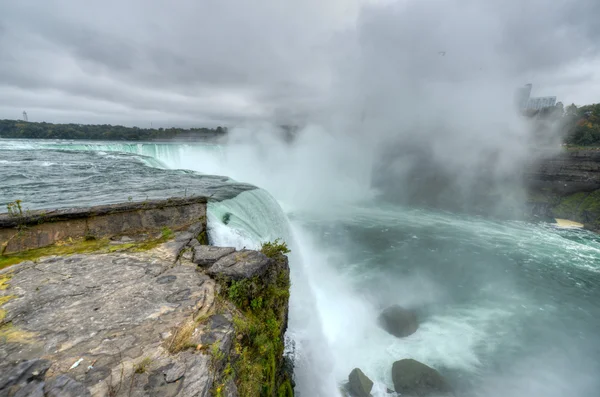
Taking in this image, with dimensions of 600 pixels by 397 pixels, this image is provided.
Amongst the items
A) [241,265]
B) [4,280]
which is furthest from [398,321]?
[4,280]

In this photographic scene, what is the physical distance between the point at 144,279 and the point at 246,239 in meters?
3.36

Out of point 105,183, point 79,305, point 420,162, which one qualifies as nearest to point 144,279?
point 79,305

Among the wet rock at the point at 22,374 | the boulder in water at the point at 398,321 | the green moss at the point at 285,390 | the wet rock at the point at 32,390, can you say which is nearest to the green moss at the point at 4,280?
the wet rock at the point at 22,374

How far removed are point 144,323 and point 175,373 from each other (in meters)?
0.85

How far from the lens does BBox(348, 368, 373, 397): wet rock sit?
7.16 meters

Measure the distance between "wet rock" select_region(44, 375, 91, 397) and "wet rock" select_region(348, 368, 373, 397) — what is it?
717 cm

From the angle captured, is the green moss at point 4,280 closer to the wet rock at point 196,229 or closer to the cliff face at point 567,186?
the wet rock at point 196,229

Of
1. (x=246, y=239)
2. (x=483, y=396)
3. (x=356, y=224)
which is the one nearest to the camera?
(x=246, y=239)

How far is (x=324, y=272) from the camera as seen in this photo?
42.6ft

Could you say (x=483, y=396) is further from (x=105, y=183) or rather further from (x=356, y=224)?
(x=105, y=183)

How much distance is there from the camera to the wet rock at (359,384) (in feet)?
23.5

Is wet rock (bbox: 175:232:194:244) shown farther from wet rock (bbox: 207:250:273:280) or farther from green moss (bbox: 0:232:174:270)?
wet rock (bbox: 207:250:273:280)

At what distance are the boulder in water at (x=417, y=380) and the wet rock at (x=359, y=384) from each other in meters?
0.97

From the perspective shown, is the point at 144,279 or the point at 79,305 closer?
the point at 79,305
